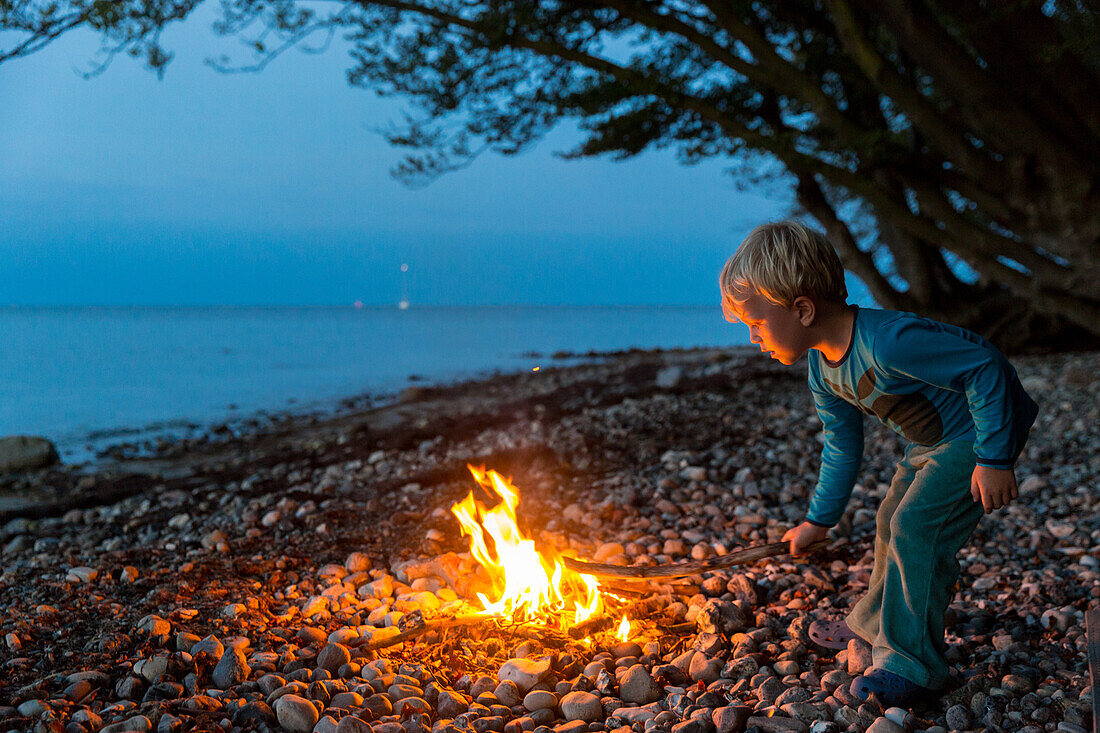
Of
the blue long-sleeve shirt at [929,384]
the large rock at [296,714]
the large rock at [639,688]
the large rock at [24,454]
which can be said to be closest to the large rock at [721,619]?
the large rock at [639,688]

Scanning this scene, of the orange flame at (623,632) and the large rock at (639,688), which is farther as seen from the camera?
the orange flame at (623,632)

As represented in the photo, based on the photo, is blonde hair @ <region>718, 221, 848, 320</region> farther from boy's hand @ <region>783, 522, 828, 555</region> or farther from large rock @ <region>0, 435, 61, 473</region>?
large rock @ <region>0, 435, 61, 473</region>

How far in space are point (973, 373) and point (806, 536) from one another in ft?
3.83

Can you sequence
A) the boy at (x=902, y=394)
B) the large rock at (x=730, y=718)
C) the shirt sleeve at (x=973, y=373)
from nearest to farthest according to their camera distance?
the shirt sleeve at (x=973, y=373) → the boy at (x=902, y=394) → the large rock at (x=730, y=718)

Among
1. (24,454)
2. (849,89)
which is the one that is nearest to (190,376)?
(24,454)

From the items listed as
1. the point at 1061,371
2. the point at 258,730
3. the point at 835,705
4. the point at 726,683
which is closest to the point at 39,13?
the point at 258,730

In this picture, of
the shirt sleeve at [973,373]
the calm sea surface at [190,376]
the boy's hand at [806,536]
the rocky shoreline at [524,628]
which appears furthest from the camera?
the calm sea surface at [190,376]

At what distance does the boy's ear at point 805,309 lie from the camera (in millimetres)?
2672

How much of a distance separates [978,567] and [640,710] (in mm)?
2518

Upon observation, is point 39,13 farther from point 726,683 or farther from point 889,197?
point 889,197

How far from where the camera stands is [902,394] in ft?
8.90

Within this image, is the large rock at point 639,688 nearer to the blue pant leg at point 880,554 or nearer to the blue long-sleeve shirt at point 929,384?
the blue pant leg at point 880,554

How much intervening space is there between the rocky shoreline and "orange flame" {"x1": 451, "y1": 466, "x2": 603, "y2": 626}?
0.65ft

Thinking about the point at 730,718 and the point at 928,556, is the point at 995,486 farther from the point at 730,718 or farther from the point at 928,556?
the point at 730,718
